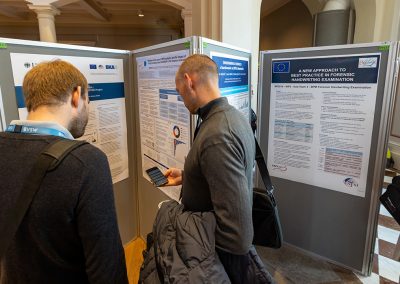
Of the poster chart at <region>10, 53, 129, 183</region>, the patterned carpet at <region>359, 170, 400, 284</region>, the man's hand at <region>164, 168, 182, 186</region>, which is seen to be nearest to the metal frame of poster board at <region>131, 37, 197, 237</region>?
the poster chart at <region>10, 53, 129, 183</region>

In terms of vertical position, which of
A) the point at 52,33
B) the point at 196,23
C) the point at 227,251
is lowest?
the point at 227,251

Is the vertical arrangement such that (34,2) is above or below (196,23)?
above

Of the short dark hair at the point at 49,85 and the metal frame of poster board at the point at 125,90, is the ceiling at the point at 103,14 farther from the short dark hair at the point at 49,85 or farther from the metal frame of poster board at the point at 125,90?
the short dark hair at the point at 49,85

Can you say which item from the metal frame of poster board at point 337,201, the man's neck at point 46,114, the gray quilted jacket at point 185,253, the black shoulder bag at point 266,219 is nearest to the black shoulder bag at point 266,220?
A: the black shoulder bag at point 266,219

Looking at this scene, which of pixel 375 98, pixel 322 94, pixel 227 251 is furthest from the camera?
pixel 322 94

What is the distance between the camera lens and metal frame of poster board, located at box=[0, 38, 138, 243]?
141 centimetres

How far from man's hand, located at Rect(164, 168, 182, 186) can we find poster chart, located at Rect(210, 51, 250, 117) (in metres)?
0.53

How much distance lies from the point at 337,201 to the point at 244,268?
1214 millimetres

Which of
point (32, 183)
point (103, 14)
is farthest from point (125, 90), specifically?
point (103, 14)

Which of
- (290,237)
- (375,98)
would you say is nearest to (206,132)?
(375,98)

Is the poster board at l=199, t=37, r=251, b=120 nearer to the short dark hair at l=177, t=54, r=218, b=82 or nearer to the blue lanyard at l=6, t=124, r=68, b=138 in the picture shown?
the short dark hair at l=177, t=54, r=218, b=82

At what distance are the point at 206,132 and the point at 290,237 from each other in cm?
170

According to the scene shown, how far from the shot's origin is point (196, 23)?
2578mm

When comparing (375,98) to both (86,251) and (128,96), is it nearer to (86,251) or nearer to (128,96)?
(128,96)
